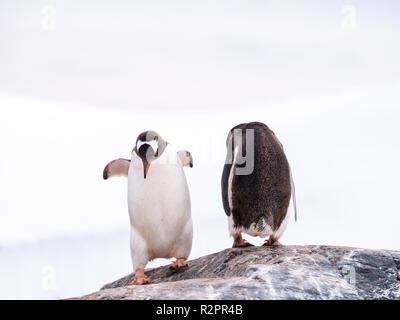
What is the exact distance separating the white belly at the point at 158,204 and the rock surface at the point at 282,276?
31 cm

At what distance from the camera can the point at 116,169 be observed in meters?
5.58

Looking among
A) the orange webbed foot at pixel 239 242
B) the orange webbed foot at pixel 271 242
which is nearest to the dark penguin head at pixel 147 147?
the orange webbed foot at pixel 239 242

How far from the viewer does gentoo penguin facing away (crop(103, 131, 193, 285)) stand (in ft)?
16.5

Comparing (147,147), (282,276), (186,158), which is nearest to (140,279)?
(147,147)

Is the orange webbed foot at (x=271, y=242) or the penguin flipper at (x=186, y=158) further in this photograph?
the penguin flipper at (x=186, y=158)

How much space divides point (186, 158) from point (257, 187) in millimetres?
817

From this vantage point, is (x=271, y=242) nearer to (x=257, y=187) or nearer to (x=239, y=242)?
(x=239, y=242)

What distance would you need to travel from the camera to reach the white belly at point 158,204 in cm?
504

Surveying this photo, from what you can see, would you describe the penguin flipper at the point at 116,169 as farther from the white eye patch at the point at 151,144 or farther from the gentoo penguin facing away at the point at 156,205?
the white eye patch at the point at 151,144

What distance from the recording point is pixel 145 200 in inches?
199

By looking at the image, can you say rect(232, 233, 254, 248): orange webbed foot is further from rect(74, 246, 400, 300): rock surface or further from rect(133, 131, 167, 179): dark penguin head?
rect(133, 131, 167, 179): dark penguin head
